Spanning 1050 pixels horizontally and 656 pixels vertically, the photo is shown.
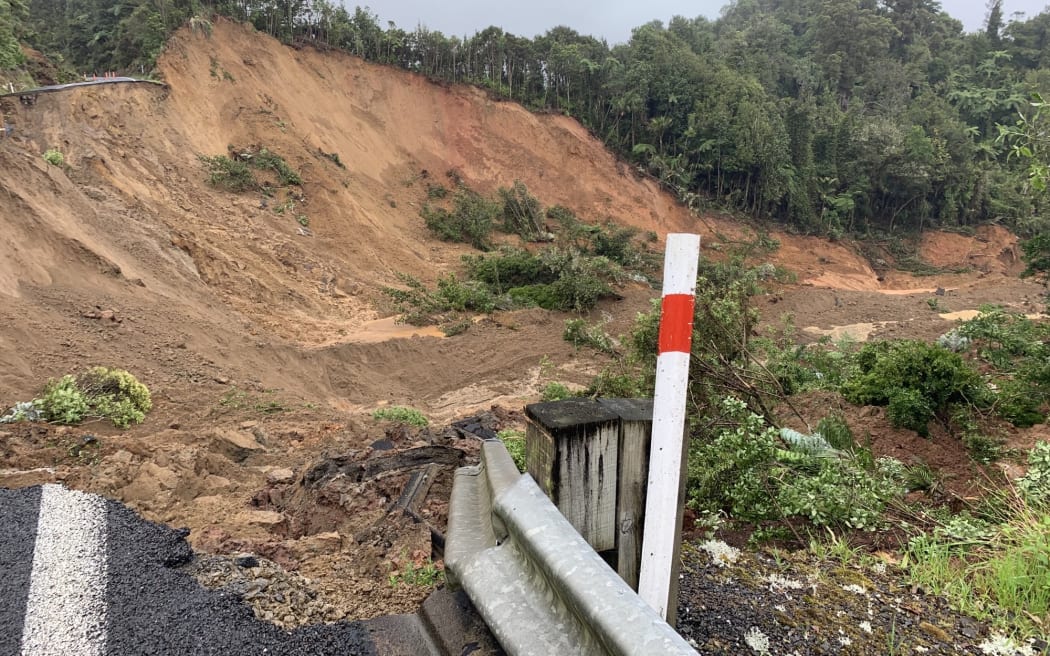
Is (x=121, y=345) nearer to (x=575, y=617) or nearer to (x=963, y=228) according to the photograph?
(x=575, y=617)

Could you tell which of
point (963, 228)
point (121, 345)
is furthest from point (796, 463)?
point (963, 228)

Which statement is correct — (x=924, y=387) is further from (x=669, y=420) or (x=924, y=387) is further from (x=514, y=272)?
(x=514, y=272)

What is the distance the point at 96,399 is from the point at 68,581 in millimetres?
4366

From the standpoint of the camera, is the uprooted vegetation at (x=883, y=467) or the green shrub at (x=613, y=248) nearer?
the uprooted vegetation at (x=883, y=467)

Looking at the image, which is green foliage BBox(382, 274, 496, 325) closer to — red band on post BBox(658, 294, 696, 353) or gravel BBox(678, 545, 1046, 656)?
gravel BBox(678, 545, 1046, 656)

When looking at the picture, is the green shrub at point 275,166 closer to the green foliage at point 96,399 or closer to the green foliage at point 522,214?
the green foliage at point 522,214

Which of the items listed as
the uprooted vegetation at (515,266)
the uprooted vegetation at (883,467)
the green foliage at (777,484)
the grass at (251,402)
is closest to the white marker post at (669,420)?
the uprooted vegetation at (883,467)

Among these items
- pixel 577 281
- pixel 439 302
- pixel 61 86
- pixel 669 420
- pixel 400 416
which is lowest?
pixel 400 416

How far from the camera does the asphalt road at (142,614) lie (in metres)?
1.67

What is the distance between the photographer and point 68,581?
2053 millimetres

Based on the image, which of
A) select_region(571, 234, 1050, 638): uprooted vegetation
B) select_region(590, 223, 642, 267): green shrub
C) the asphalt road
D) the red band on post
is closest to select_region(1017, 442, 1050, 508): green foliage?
select_region(571, 234, 1050, 638): uprooted vegetation

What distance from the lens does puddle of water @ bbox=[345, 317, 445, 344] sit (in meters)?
12.0

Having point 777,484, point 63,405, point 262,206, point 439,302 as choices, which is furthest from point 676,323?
point 262,206

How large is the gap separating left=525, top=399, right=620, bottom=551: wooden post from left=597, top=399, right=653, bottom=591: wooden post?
0.02m
